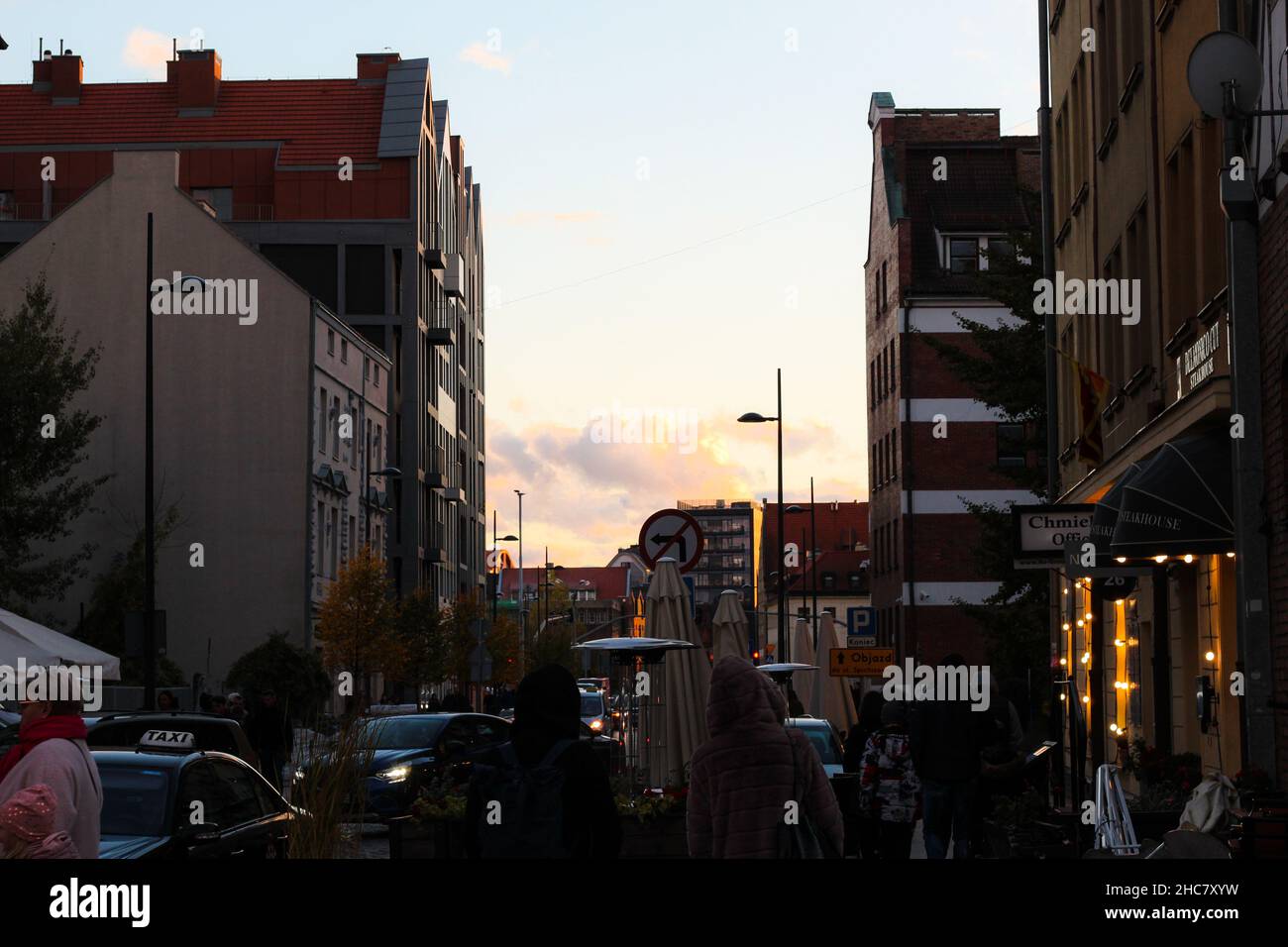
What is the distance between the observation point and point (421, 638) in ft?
204

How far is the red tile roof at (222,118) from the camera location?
77.0 metres

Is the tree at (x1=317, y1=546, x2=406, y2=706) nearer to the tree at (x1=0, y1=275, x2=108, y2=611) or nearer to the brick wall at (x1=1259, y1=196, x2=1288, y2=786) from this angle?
the tree at (x1=0, y1=275, x2=108, y2=611)

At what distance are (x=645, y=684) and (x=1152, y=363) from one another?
23.2 ft

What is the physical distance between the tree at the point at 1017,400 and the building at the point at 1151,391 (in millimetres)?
3833

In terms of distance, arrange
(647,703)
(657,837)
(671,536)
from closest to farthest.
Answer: (657,837)
(671,536)
(647,703)

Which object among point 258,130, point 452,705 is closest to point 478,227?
point 258,130

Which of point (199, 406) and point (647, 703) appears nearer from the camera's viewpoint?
point (647, 703)

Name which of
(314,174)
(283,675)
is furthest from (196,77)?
(283,675)

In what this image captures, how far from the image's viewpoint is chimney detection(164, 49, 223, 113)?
257 ft

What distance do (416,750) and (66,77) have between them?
5927 cm

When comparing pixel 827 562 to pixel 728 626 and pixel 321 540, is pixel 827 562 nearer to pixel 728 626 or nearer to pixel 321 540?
pixel 321 540

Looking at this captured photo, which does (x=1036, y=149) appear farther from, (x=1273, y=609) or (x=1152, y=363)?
(x=1273, y=609)

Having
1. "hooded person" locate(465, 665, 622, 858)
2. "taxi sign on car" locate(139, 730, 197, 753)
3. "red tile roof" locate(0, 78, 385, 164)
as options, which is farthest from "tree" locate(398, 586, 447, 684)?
"hooded person" locate(465, 665, 622, 858)

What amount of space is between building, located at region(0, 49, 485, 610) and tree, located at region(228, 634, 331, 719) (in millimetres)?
22718
